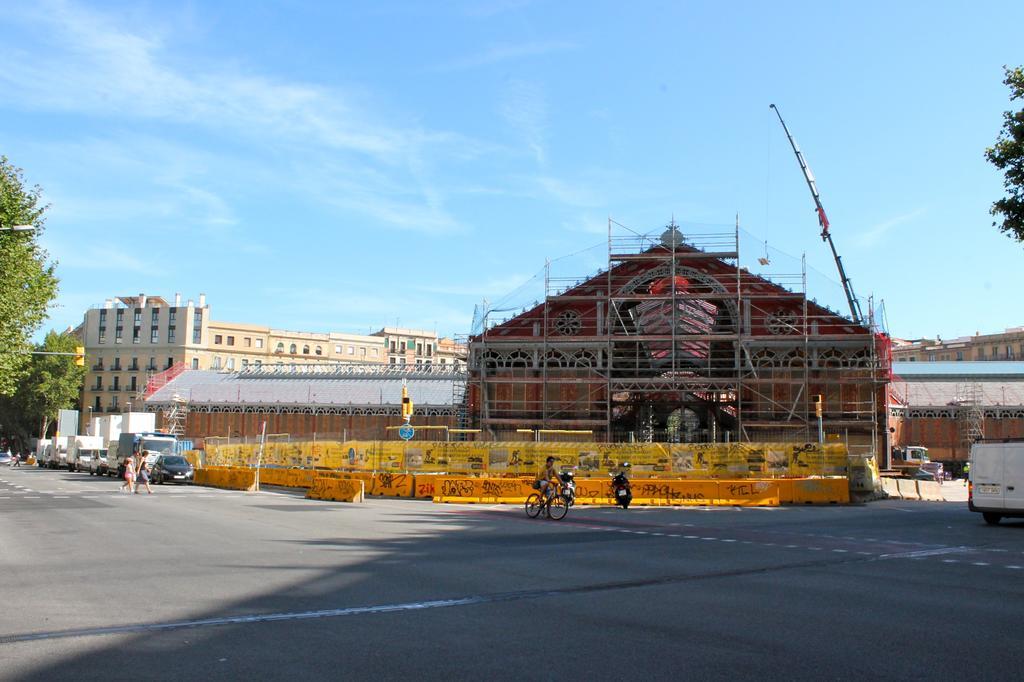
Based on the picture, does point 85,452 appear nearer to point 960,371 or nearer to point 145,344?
point 145,344

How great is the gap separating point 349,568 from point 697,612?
5.43 m

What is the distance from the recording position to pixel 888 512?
90.4 ft

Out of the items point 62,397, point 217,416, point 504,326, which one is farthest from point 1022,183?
point 62,397

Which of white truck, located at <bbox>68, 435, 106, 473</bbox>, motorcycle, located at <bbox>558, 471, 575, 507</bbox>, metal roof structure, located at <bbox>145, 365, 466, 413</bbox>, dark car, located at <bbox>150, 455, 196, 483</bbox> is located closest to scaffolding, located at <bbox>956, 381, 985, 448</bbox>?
metal roof structure, located at <bbox>145, 365, 466, 413</bbox>

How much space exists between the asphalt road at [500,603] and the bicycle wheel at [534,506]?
4173mm

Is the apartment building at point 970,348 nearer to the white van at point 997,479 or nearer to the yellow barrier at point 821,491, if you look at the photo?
the yellow barrier at point 821,491

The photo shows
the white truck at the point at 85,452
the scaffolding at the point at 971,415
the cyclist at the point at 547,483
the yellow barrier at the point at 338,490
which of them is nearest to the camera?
the cyclist at the point at 547,483

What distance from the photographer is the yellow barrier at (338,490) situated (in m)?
31.0

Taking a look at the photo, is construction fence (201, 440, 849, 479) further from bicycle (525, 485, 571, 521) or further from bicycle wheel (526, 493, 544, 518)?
bicycle wheel (526, 493, 544, 518)

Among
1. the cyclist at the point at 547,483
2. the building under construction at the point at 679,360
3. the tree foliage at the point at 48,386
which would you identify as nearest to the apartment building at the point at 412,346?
the tree foliage at the point at 48,386

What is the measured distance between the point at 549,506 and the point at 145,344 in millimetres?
102498

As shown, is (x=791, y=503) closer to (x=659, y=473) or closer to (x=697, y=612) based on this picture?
(x=659, y=473)

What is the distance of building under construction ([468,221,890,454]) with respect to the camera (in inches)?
1807

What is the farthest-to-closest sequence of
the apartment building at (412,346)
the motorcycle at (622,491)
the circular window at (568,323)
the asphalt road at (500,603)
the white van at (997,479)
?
the apartment building at (412,346) → the circular window at (568,323) → the motorcycle at (622,491) → the white van at (997,479) → the asphalt road at (500,603)
